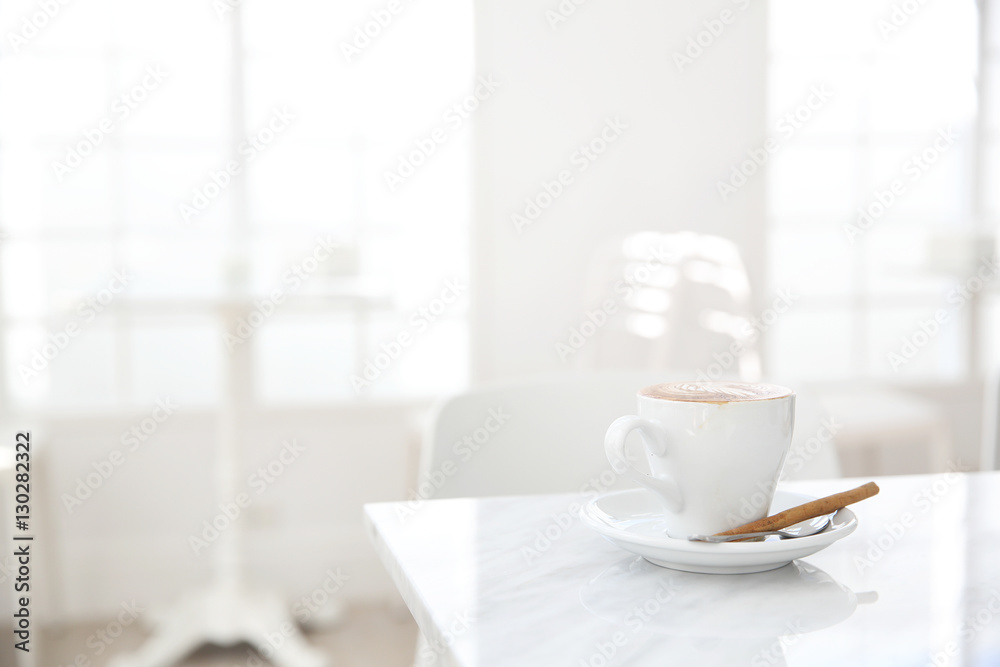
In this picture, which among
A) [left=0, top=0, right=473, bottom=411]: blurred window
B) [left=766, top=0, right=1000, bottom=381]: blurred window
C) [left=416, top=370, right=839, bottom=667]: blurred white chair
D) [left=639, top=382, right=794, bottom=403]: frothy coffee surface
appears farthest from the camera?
[left=766, top=0, right=1000, bottom=381]: blurred window

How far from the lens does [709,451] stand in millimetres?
555

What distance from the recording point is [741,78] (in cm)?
275

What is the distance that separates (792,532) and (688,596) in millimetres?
94

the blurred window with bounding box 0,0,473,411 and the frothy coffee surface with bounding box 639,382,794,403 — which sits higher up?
the blurred window with bounding box 0,0,473,411

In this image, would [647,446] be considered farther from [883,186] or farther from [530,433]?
[883,186]

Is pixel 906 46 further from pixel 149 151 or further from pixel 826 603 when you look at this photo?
pixel 826 603

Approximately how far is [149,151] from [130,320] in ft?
1.56

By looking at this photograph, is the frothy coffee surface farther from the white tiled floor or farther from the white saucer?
the white tiled floor

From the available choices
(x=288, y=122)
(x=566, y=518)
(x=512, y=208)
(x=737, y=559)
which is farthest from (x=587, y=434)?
(x=288, y=122)

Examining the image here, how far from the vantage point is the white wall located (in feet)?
8.63

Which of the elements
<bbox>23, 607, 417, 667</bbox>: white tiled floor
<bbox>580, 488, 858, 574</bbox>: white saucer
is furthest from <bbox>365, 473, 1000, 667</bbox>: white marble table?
<bbox>23, 607, 417, 667</bbox>: white tiled floor

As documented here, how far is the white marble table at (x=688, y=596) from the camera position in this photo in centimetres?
45

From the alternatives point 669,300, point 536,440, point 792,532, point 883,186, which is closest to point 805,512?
point 792,532

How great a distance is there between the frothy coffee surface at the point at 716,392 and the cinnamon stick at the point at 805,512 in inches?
2.9
